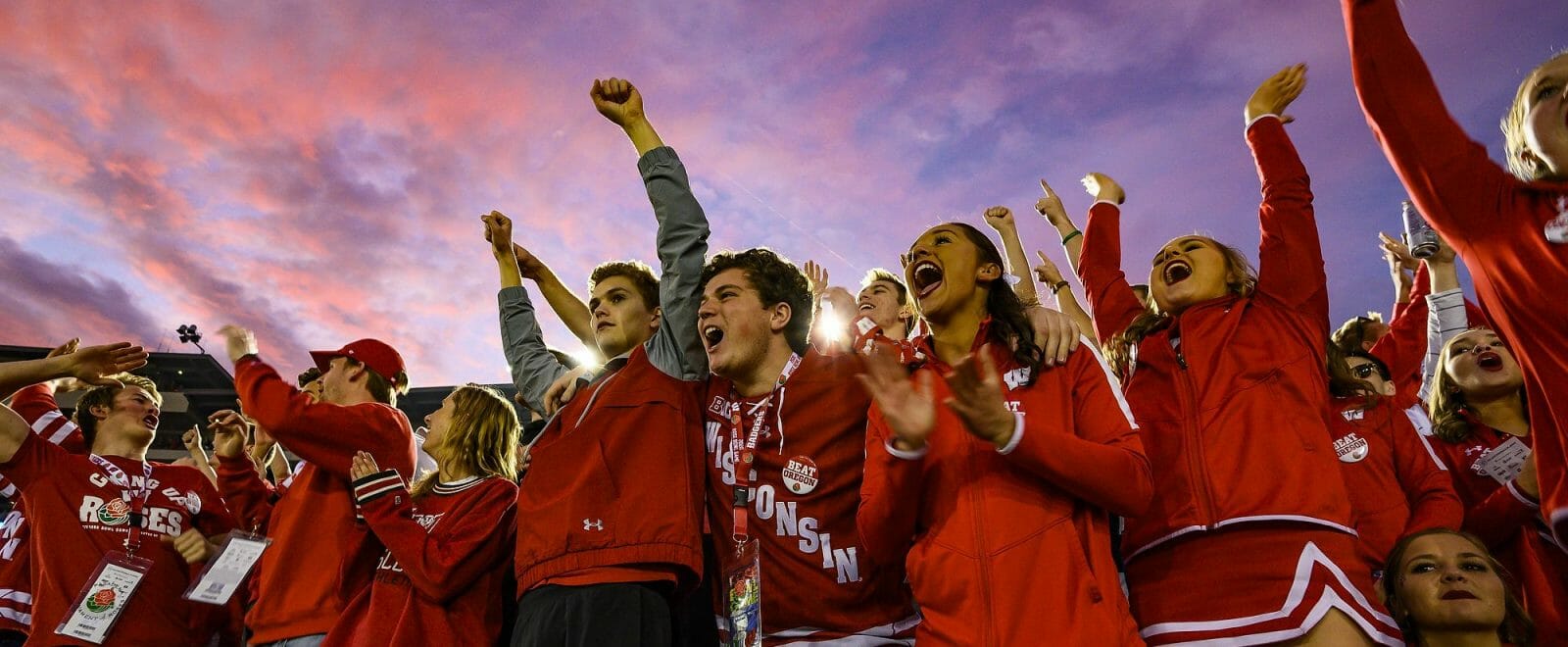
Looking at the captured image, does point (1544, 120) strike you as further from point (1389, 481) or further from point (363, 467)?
point (363, 467)

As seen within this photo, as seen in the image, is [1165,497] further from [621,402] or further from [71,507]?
[71,507]

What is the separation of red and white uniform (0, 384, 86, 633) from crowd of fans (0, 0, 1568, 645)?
7.9 inches

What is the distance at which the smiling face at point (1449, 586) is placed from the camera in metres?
3.07

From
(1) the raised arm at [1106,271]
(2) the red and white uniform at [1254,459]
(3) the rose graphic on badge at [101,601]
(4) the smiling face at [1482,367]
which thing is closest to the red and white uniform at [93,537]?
(3) the rose graphic on badge at [101,601]

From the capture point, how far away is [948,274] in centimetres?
309

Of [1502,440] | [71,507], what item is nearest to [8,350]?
[71,507]

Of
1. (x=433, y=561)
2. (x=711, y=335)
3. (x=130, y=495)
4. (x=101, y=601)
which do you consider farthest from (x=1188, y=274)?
(x=130, y=495)

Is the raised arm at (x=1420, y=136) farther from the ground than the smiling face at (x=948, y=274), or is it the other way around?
the smiling face at (x=948, y=274)

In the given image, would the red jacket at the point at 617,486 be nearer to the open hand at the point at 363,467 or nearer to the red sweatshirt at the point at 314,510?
the open hand at the point at 363,467

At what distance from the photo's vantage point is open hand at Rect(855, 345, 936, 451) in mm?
2230

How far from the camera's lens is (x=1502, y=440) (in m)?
3.82

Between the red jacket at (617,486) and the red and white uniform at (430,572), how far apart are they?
748 millimetres

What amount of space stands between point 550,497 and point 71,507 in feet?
12.9

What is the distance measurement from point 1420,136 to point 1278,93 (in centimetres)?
188
